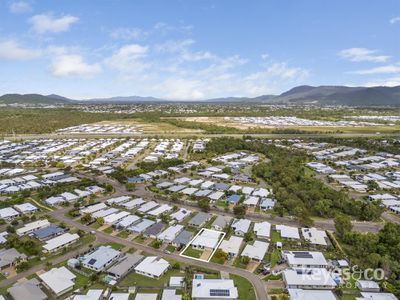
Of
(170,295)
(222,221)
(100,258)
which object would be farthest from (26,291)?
(222,221)

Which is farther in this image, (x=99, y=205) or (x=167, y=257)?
(x=99, y=205)

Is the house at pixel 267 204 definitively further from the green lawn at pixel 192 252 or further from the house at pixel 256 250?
the green lawn at pixel 192 252

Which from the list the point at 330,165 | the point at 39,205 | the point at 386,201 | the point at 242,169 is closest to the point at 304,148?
the point at 330,165

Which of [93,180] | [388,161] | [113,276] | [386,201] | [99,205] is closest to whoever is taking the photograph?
[113,276]

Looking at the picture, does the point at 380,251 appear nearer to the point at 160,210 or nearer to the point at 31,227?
the point at 160,210

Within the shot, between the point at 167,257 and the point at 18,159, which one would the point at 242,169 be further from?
the point at 18,159

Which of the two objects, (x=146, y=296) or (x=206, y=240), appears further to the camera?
(x=206, y=240)
